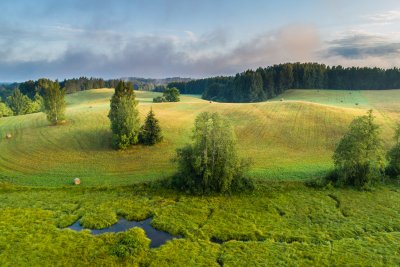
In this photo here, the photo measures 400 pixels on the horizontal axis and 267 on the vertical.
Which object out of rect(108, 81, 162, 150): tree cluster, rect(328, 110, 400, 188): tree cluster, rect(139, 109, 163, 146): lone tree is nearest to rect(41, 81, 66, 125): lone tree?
rect(108, 81, 162, 150): tree cluster

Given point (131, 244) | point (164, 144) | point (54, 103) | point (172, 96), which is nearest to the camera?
point (131, 244)

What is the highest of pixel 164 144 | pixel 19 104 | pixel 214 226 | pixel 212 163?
pixel 19 104

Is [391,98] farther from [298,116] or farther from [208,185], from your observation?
[208,185]

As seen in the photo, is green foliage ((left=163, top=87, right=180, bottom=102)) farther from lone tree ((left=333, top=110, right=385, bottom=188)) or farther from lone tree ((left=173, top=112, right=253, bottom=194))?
lone tree ((left=333, top=110, right=385, bottom=188))

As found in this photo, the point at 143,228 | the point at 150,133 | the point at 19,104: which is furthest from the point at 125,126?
the point at 19,104

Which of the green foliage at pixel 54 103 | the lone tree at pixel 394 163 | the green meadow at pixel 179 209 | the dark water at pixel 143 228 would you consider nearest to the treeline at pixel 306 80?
the green meadow at pixel 179 209

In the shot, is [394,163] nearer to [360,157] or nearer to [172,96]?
[360,157]

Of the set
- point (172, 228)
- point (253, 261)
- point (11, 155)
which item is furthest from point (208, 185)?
point (11, 155)
